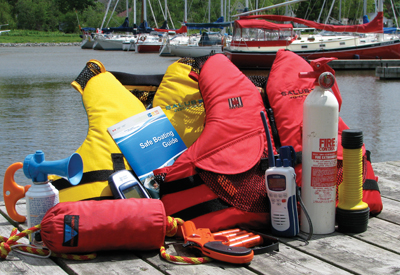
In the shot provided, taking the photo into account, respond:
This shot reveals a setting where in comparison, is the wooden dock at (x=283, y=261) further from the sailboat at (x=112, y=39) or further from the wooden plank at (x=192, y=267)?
the sailboat at (x=112, y=39)

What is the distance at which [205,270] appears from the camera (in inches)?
82.0

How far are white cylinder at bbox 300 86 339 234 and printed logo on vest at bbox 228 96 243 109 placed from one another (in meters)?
0.51

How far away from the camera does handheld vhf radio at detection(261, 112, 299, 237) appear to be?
7.79 feet

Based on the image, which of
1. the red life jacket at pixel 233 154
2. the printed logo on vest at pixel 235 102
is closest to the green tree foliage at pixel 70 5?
the red life jacket at pixel 233 154

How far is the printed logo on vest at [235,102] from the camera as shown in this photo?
2.81 m

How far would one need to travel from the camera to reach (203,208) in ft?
8.20

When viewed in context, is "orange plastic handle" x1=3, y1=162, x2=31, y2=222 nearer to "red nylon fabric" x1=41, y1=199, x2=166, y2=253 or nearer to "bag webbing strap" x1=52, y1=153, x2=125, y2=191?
"bag webbing strap" x1=52, y1=153, x2=125, y2=191

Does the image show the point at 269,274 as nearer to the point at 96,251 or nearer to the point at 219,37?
the point at 96,251

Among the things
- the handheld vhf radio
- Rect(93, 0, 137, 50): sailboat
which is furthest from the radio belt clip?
Rect(93, 0, 137, 50): sailboat

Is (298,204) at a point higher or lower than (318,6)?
lower

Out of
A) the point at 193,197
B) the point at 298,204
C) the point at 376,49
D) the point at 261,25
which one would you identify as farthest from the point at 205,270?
the point at 376,49

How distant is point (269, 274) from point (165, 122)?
1414 millimetres

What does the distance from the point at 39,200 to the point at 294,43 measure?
69.0ft

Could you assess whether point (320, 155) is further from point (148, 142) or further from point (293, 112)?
point (148, 142)
